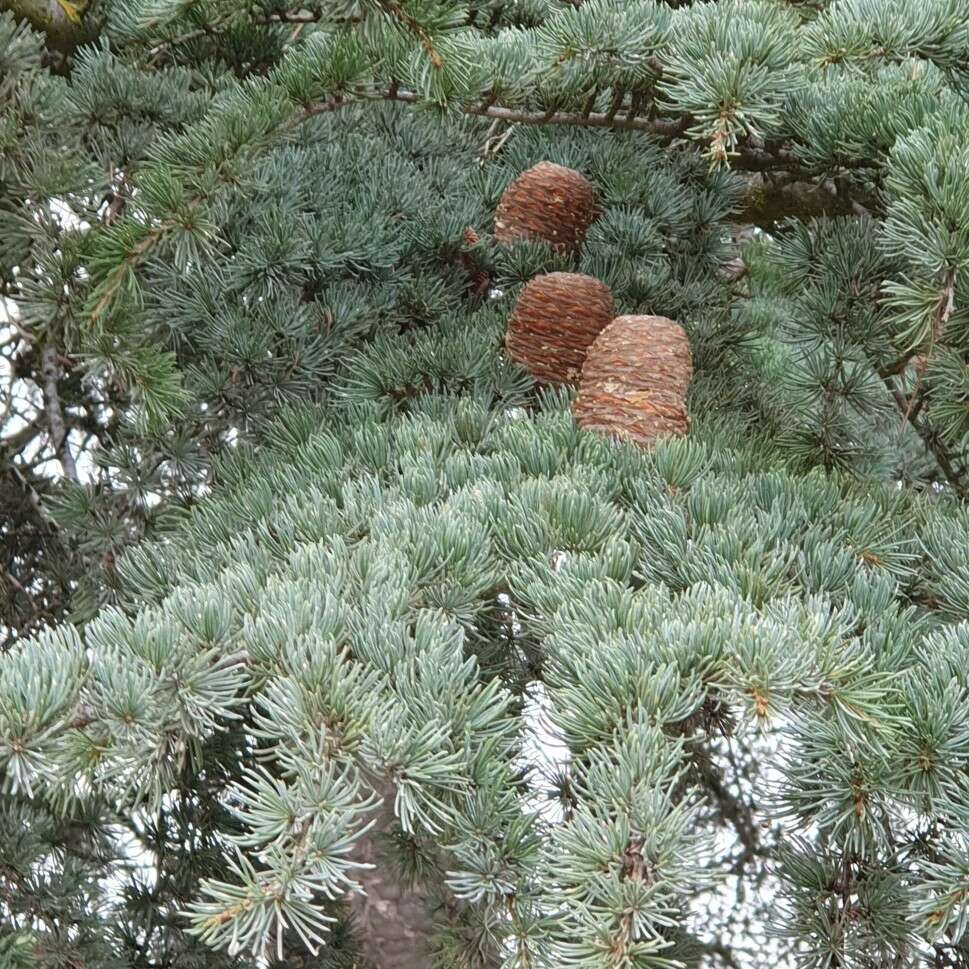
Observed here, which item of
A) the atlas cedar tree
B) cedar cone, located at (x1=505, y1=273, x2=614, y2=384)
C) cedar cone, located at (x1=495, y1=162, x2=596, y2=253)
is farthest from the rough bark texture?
cedar cone, located at (x1=495, y1=162, x2=596, y2=253)

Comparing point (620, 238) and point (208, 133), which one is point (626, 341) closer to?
point (620, 238)

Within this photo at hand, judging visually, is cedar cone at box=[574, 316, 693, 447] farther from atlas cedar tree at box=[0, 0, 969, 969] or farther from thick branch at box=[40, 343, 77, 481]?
thick branch at box=[40, 343, 77, 481]

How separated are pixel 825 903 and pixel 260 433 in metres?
0.90

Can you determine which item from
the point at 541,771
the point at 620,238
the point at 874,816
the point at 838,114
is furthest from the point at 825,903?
the point at 620,238

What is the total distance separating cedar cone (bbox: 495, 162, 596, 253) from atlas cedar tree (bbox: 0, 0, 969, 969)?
20 mm

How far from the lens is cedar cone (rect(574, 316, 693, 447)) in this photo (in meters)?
1.23

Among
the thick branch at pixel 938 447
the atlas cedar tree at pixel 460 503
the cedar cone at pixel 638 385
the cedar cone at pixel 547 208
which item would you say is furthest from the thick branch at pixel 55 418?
the thick branch at pixel 938 447

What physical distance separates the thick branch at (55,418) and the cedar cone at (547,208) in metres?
0.77

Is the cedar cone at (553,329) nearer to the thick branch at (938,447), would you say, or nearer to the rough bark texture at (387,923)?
the thick branch at (938,447)

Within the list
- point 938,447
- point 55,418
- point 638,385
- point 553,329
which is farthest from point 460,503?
point 55,418

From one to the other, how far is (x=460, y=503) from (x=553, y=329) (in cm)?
41

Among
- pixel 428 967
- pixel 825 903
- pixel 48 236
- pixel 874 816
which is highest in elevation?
pixel 48 236

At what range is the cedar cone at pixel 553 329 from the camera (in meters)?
1.40

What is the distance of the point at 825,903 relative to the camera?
3.07 feet
